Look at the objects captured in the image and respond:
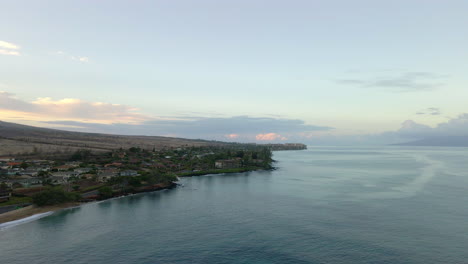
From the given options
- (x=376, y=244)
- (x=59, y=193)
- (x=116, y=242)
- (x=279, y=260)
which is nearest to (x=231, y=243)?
(x=279, y=260)

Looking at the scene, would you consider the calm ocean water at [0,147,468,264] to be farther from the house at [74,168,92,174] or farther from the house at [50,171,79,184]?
the house at [74,168,92,174]

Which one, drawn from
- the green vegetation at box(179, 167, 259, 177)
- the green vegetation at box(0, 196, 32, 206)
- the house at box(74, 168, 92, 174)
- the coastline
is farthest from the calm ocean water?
the green vegetation at box(179, 167, 259, 177)

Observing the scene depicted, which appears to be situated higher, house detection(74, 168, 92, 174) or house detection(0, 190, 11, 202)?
house detection(74, 168, 92, 174)

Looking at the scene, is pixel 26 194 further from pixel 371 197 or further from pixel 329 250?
pixel 371 197

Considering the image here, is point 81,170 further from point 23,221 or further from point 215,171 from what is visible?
point 215,171

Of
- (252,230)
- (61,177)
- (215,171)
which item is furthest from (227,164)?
(252,230)

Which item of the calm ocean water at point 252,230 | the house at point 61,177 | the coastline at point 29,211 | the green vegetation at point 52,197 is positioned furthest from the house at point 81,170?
the coastline at point 29,211
